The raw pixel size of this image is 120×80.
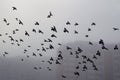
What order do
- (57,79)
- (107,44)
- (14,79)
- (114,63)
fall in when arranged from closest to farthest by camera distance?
(57,79) < (114,63) < (107,44) < (14,79)

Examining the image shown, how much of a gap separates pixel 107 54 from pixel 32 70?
1905 inches

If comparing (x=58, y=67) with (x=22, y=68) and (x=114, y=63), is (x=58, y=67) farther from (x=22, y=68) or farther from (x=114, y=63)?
(x=22, y=68)

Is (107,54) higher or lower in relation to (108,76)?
higher

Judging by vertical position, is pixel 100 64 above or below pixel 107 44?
below

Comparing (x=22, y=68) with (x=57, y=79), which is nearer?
(x=57, y=79)

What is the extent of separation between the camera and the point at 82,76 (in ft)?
455

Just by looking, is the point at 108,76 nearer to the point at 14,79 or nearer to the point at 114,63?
the point at 114,63

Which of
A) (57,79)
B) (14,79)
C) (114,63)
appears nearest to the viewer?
(57,79)

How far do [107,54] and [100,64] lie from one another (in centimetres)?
724

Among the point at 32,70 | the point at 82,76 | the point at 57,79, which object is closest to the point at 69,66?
the point at 82,76

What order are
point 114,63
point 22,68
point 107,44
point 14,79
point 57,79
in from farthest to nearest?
1. point 22,68
2. point 14,79
3. point 107,44
4. point 114,63
5. point 57,79

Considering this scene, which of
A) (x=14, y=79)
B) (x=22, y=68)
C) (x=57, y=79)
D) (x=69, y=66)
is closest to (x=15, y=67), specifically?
(x=22, y=68)

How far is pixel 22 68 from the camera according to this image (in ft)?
547

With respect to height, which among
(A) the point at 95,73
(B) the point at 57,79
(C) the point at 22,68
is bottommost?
(B) the point at 57,79
